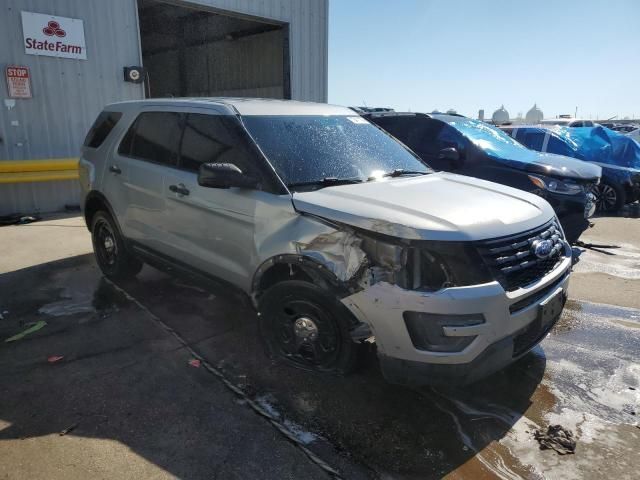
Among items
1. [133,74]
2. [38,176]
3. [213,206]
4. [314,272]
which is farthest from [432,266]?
[133,74]

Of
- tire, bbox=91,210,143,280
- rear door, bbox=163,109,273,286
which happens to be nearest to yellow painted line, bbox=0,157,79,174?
tire, bbox=91,210,143,280

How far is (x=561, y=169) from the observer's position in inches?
231

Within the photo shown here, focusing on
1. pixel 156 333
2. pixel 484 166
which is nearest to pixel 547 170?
pixel 484 166

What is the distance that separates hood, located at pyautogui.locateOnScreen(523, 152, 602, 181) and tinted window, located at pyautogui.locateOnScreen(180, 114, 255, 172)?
4077 millimetres

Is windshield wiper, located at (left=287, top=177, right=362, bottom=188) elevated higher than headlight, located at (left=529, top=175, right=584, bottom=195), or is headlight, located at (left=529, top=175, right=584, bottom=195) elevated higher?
windshield wiper, located at (left=287, top=177, right=362, bottom=188)

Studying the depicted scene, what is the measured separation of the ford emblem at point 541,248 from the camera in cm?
289

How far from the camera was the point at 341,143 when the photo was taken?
3.82 m

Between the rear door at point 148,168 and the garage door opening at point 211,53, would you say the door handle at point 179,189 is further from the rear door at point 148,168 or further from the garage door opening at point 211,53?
the garage door opening at point 211,53

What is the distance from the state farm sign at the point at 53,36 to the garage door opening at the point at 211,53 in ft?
13.5

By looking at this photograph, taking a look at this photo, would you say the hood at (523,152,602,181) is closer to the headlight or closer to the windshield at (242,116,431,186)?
the headlight

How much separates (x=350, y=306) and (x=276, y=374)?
0.94 meters

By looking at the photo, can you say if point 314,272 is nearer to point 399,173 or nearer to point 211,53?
point 399,173

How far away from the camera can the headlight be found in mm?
5695

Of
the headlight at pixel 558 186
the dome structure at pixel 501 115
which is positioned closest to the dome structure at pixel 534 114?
the dome structure at pixel 501 115
